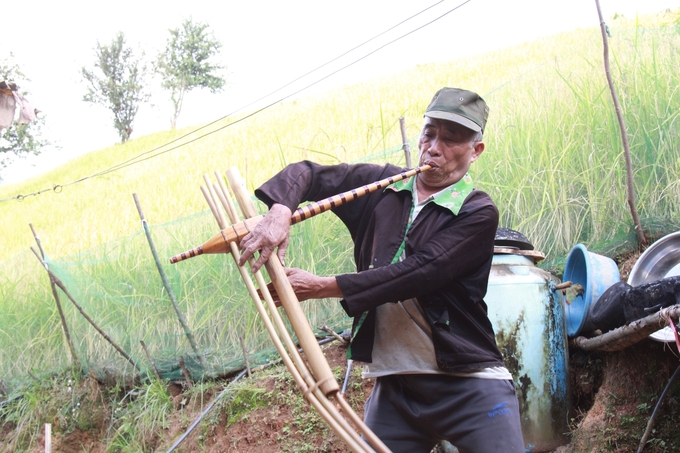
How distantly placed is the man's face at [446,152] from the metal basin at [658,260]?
1672mm

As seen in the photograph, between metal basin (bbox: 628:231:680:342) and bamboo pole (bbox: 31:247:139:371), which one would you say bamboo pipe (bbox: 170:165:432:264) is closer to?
metal basin (bbox: 628:231:680:342)

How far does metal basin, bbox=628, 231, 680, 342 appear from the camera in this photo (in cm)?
341

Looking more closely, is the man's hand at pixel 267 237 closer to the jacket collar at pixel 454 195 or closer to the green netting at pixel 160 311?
the jacket collar at pixel 454 195

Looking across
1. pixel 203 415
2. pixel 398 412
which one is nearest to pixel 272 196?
pixel 398 412

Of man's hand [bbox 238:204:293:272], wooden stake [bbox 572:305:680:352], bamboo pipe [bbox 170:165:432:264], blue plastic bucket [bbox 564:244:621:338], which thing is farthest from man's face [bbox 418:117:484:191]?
blue plastic bucket [bbox 564:244:621:338]

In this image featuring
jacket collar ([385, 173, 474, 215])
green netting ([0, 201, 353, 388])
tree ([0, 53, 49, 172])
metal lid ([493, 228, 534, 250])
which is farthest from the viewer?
tree ([0, 53, 49, 172])

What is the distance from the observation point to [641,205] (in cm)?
435

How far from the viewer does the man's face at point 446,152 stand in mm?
2248

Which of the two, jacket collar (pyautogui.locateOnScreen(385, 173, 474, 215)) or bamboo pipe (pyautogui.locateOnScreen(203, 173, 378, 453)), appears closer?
bamboo pipe (pyautogui.locateOnScreen(203, 173, 378, 453))

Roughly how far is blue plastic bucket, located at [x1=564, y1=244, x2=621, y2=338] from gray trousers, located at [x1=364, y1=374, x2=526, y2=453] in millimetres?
1493

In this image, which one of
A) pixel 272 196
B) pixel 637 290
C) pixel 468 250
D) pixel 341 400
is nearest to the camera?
pixel 341 400

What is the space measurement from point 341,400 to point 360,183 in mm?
852

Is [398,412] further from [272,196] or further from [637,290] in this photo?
[637,290]

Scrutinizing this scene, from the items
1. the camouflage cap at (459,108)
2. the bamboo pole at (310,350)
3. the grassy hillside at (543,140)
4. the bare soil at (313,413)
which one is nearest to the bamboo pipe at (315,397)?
the bamboo pole at (310,350)
